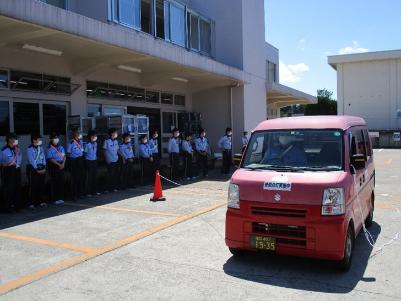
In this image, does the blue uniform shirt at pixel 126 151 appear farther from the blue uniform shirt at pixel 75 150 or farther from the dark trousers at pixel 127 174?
the blue uniform shirt at pixel 75 150

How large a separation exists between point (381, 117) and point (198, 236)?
43.5 meters

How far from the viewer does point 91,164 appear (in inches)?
484

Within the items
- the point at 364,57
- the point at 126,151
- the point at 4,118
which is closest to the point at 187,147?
the point at 126,151

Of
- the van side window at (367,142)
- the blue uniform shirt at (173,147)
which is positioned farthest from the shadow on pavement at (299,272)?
the blue uniform shirt at (173,147)

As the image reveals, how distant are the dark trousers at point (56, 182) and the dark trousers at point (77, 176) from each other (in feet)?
1.24

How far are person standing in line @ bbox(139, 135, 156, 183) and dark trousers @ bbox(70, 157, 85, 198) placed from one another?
9.90 feet

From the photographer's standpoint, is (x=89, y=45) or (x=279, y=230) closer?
(x=279, y=230)

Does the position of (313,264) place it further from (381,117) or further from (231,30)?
(381,117)

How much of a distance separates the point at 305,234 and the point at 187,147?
36.8 feet

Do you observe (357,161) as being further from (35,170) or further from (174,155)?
(174,155)

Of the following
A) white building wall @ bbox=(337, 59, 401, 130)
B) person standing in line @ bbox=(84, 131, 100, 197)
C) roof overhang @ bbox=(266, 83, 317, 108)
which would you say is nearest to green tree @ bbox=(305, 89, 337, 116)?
white building wall @ bbox=(337, 59, 401, 130)

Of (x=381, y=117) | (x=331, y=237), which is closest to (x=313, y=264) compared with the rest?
(x=331, y=237)

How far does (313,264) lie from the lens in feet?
19.9

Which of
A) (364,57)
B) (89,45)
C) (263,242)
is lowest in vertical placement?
(263,242)
